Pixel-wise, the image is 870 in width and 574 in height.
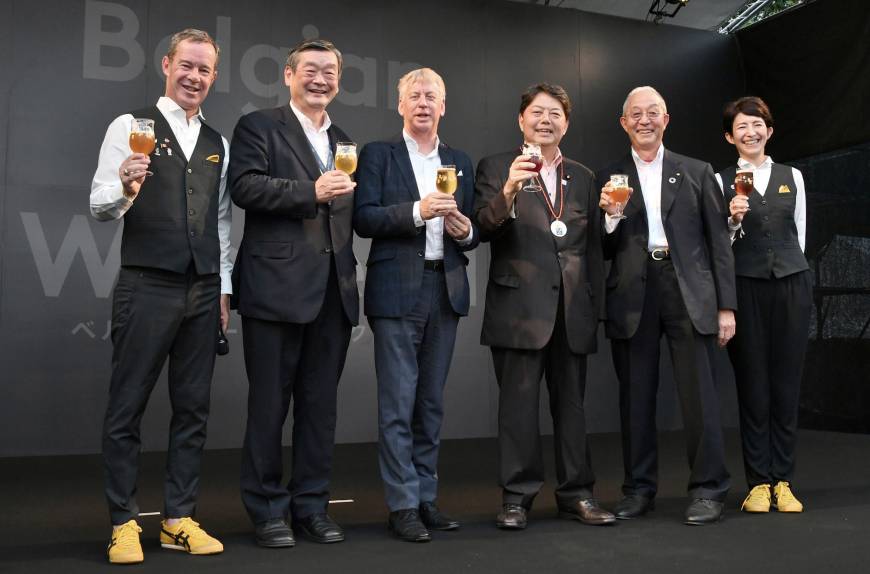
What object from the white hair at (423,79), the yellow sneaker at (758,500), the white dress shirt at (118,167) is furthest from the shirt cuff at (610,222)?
the white dress shirt at (118,167)

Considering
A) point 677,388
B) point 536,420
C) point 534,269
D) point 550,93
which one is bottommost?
point 536,420

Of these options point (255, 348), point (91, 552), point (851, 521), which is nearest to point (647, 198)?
point (851, 521)

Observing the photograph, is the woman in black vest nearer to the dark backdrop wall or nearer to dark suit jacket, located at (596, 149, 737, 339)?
dark suit jacket, located at (596, 149, 737, 339)

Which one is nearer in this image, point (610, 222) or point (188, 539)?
point (188, 539)

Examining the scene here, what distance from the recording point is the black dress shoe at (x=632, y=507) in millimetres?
3326

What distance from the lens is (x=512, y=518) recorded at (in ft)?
10.2

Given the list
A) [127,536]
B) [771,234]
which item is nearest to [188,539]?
[127,536]

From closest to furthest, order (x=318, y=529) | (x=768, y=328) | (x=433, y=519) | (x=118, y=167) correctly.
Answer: (x=118, y=167)
(x=318, y=529)
(x=433, y=519)
(x=768, y=328)

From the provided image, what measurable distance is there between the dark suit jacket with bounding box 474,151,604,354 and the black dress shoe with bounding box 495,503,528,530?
62 centimetres

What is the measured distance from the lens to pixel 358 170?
3180 mm

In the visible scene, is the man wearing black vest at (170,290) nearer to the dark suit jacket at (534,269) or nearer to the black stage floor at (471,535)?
the black stage floor at (471,535)

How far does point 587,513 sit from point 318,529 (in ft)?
3.46

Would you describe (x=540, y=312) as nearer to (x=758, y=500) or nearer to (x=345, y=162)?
(x=345, y=162)

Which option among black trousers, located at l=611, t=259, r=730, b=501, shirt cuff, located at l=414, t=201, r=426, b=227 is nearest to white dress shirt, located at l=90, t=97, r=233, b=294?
shirt cuff, located at l=414, t=201, r=426, b=227
